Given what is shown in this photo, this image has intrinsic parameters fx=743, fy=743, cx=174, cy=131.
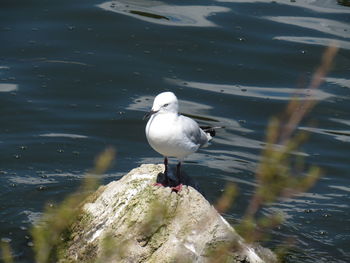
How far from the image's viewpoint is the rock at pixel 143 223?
5.46 meters

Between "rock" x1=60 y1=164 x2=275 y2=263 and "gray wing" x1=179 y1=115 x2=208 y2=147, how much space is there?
39 cm

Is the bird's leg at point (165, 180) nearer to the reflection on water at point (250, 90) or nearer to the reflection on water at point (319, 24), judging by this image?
the reflection on water at point (250, 90)

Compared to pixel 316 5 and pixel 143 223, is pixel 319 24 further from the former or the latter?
pixel 143 223

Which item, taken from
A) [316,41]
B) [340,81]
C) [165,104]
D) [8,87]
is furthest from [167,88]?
[165,104]

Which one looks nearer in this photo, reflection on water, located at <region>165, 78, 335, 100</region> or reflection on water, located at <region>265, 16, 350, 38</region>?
reflection on water, located at <region>165, 78, 335, 100</region>

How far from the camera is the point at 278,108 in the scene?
10500 millimetres

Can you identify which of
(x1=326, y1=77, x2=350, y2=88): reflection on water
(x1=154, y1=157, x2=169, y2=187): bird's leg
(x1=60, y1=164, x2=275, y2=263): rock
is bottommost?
(x1=326, y1=77, x2=350, y2=88): reflection on water

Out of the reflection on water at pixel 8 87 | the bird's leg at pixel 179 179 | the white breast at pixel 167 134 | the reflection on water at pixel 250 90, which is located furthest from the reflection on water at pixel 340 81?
the white breast at pixel 167 134

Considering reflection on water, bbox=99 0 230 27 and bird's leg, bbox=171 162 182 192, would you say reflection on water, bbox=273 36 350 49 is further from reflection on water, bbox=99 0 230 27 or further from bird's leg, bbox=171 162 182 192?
bird's leg, bbox=171 162 182 192

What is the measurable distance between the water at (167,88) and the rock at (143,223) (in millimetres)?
775

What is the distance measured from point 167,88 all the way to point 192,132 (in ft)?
16.1

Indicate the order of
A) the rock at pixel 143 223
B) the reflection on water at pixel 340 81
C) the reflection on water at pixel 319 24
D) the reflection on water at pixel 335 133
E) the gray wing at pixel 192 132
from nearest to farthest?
the rock at pixel 143 223 < the gray wing at pixel 192 132 < the reflection on water at pixel 335 133 < the reflection on water at pixel 340 81 < the reflection on water at pixel 319 24

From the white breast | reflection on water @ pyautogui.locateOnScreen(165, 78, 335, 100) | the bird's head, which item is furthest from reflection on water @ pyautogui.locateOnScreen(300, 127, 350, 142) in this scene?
the bird's head

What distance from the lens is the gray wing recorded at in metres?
5.67
